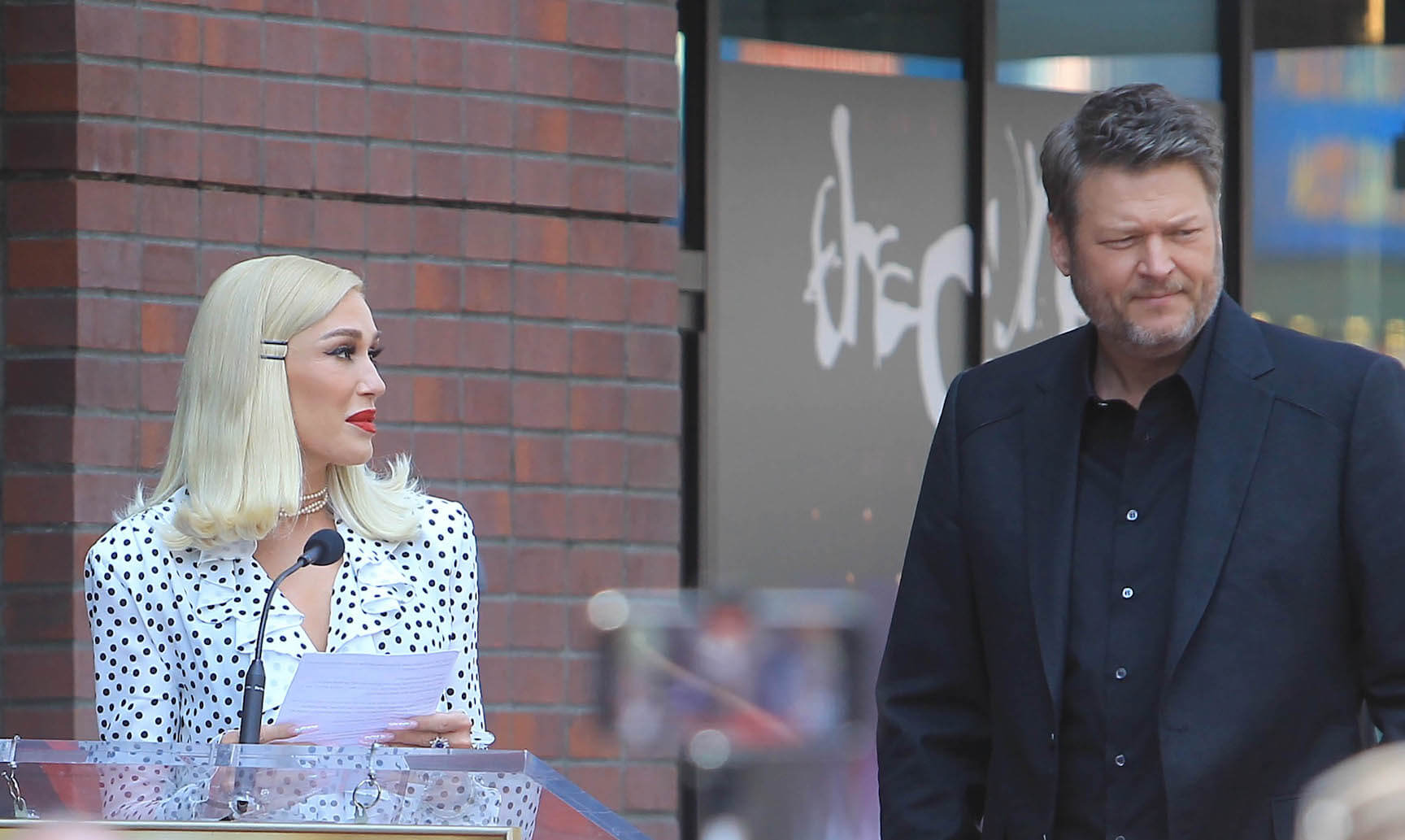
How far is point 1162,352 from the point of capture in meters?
3.74

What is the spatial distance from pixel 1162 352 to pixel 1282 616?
47 centimetres

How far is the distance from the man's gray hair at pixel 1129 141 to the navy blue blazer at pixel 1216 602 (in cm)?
29

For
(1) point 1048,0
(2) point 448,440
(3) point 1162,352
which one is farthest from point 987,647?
(1) point 1048,0

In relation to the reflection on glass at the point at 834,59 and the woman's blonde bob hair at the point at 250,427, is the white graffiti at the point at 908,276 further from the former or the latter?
the woman's blonde bob hair at the point at 250,427

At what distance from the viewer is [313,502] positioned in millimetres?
4605

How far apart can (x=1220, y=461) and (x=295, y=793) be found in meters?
1.62

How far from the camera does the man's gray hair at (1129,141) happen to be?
3734mm

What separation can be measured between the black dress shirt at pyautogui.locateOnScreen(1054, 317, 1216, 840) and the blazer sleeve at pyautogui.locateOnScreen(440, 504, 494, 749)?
1.22 meters

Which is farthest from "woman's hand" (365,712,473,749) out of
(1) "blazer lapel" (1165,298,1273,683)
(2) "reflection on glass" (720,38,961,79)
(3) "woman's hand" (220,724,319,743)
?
(2) "reflection on glass" (720,38,961,79)

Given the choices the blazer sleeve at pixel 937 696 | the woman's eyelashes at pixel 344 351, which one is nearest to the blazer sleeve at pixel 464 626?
the woman's eyelashes at pixel 344 351

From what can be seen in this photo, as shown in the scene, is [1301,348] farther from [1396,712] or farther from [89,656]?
[89,656]

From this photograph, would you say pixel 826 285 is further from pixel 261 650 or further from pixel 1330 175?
pixel 261 650

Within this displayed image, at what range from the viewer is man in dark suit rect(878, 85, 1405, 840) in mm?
3645

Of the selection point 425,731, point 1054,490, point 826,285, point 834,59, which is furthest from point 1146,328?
point 834,59
